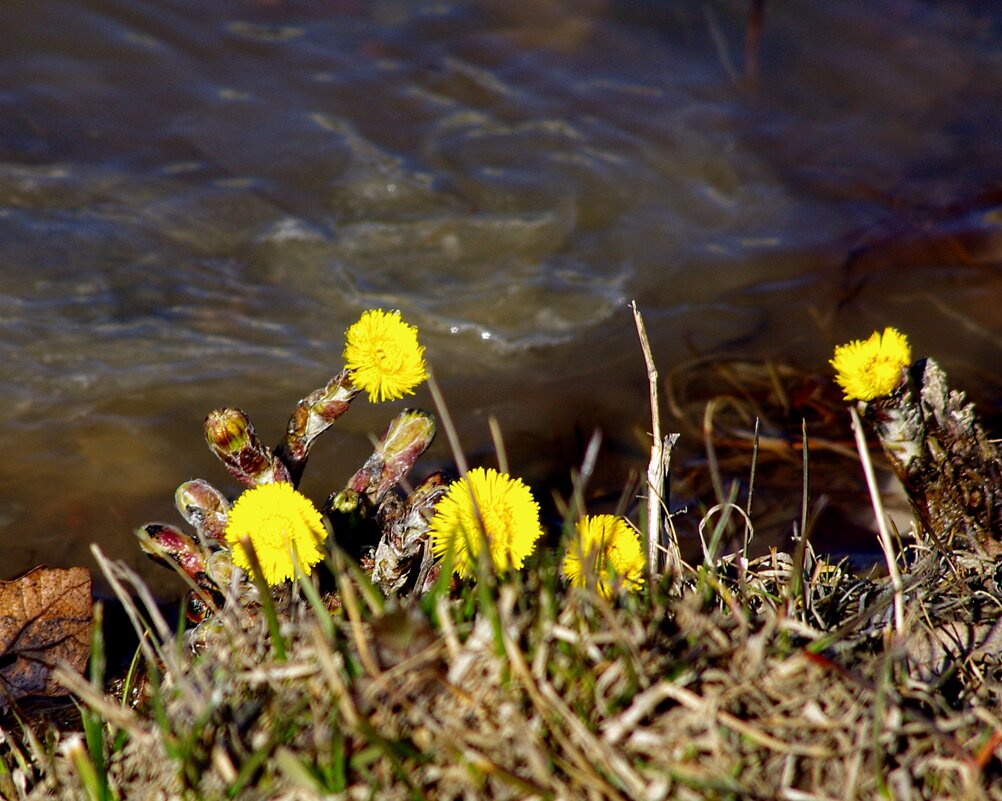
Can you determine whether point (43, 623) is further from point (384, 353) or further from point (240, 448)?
point (384, 353)

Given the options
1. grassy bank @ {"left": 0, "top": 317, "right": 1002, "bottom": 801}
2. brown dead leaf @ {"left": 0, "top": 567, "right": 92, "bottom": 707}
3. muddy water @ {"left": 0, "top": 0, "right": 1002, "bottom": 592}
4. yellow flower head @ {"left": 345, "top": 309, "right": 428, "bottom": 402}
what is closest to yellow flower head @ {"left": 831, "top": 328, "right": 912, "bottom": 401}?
grassy bank @ {"left": 0, "top": 317, "right": 1002, "bottom": 801}

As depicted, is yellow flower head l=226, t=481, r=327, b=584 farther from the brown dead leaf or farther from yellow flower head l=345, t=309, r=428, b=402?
the brown dead leaf

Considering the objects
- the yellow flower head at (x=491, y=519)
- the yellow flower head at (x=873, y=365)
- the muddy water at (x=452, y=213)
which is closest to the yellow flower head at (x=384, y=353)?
the yellow flower head at (x=491, y=519)

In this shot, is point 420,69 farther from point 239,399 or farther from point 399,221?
point 239,399

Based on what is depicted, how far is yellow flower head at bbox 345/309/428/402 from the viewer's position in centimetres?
190

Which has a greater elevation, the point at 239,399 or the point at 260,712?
the point at 260,712

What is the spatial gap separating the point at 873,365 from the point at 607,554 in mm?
739

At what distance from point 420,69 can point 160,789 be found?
509cm

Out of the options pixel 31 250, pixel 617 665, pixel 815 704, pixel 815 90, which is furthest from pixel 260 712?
pixel 815 90

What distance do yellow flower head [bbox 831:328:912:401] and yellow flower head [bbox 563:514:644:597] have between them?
1.98 ft

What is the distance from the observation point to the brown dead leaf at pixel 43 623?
2242mm

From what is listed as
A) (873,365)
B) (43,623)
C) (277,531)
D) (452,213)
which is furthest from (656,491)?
(452,213)

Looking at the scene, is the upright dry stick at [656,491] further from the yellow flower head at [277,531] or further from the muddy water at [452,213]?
the muddy water at [452,213]

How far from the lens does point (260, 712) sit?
152 cm
